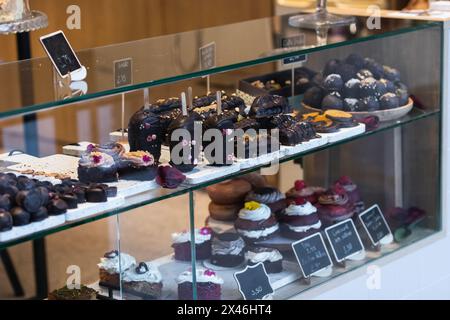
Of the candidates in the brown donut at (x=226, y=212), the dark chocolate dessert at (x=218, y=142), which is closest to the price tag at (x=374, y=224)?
the brown donut at (x=226, y=212)

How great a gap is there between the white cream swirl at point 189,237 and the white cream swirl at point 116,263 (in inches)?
6.4

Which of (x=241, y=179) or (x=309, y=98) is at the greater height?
(x=309, y=98)

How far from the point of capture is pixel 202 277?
255cm

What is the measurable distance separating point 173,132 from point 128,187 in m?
0.21

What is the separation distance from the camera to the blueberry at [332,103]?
2.88 meters

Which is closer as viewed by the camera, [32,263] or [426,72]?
[426,72]

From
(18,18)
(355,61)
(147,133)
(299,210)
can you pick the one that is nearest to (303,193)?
(299,210)

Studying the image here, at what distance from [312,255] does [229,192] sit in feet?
1.07

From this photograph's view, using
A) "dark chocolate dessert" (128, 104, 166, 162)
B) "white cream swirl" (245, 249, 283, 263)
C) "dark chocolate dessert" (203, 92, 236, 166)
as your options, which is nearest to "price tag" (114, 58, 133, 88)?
"dark chocolate dessert" (128, 104, 166, 162)

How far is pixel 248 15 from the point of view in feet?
18.3

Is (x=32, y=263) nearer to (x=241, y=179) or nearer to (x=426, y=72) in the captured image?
(x=241, y=179)
